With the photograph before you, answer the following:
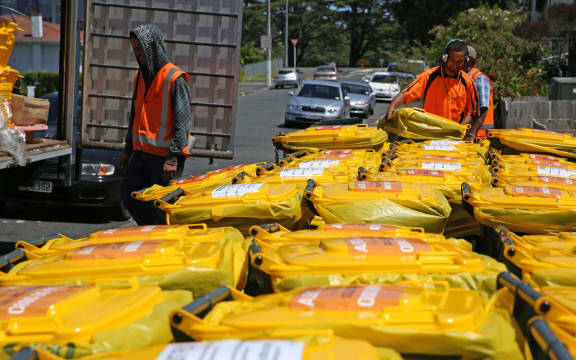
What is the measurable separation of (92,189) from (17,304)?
23.6ft

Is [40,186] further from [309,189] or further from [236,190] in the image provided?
[309,189]

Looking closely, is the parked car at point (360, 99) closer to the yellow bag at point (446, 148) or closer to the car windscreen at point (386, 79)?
the car windscreen at point (386, 79)

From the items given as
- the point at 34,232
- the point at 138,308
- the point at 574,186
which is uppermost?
the point at 574,186

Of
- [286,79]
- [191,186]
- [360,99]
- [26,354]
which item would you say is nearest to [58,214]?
[191,186]

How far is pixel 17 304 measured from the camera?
2.18 metres

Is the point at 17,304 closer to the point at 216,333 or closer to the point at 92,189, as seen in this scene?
the point at 216,333

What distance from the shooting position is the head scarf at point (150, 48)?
5023 millimetres

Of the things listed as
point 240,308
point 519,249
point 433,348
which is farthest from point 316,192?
A: point 433,348

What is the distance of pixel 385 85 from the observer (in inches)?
1556

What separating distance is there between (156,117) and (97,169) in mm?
4406

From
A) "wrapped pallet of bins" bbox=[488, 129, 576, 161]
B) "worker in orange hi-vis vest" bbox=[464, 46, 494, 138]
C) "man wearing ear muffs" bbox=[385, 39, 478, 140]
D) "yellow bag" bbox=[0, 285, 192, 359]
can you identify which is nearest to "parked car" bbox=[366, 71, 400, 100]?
"worker in orange hi-vis vest" bbox=[464, 46, 494, 138]

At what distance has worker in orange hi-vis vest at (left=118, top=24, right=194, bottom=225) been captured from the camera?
Result: 16.5ft

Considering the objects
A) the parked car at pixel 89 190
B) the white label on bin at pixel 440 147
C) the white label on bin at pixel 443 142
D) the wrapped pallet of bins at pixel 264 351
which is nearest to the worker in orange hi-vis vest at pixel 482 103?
the white label on bin at pixel 443 142

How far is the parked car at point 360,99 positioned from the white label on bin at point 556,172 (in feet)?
82.4
